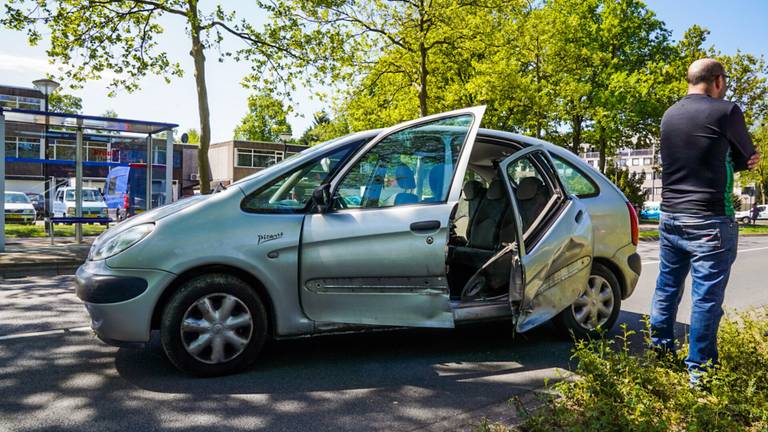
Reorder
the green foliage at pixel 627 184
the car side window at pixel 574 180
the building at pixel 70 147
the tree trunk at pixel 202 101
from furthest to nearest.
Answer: the green foliage at pixel 627 184
the tree trunk at pixel 202 101
the building at pixel 70 147
the car side window at pixel 574 180

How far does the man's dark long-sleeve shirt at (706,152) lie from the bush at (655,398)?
1.01 m

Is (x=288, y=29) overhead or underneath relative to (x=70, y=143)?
overhead

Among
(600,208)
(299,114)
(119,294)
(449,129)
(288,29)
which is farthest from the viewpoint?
(299,114)

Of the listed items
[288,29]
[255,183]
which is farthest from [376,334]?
[288,29]

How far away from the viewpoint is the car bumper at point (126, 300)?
3.86m

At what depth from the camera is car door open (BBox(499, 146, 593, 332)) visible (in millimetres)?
4480

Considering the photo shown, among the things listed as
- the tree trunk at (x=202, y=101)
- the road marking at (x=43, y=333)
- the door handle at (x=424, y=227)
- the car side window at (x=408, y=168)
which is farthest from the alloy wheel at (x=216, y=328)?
the tree trunk at (x=202, y=101)

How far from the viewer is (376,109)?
24.4 metres

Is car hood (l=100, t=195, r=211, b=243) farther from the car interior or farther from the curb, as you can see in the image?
Result: the curb

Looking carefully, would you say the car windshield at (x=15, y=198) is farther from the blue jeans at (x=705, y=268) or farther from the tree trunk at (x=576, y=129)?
the blue jeans at (x=705, y=268)

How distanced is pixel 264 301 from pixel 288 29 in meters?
13.6

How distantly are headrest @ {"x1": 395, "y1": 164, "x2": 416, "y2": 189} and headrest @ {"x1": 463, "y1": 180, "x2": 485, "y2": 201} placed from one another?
1.43m

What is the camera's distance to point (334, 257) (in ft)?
13.7

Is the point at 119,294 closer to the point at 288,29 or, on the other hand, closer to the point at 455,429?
the point at 455,429
